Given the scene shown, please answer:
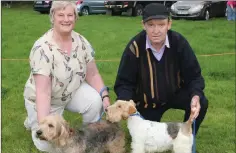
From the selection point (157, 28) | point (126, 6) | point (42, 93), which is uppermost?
point (157, 28)

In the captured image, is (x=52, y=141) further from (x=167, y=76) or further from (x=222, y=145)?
(x=222, y=145)

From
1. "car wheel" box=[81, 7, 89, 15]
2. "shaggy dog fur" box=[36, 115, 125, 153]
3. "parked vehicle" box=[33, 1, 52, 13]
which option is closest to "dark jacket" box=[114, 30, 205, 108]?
"shaggy dog fur" box=[36, 115, 125, 153]

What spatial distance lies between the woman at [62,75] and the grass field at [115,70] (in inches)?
27.3

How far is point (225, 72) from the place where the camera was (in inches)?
358

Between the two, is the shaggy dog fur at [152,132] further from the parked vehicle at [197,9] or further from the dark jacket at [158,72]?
the parked vehicle at [197,9]

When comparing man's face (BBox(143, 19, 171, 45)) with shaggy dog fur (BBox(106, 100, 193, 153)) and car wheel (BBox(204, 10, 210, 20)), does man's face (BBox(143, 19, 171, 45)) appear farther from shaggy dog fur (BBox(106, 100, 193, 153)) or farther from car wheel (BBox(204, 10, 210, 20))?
→ car wheel (BBox(204, 10, 210, 20))

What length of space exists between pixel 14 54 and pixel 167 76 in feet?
23.4

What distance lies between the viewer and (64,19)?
4496 millimetres

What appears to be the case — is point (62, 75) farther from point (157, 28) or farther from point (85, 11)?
point (85, 11)

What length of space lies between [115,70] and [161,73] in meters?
4.53

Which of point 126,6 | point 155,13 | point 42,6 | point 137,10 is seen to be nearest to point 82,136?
point 155,13

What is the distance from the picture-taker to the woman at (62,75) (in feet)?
14.8

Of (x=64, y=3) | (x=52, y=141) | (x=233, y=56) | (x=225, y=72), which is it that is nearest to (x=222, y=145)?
(x=52, y=141)

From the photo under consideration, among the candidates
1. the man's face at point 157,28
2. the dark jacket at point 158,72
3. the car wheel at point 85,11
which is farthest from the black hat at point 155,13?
the car wheel at point 85,11
